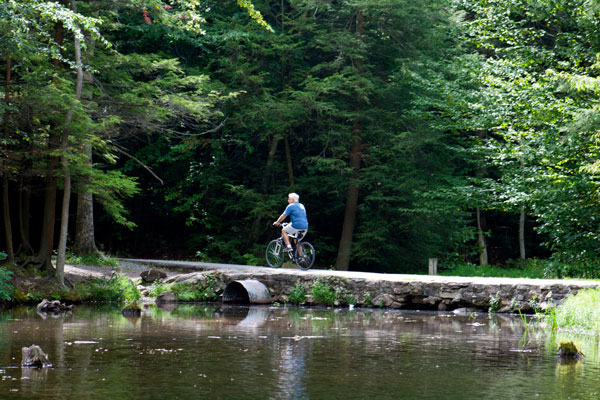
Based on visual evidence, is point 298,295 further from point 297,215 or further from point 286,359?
point 286,359

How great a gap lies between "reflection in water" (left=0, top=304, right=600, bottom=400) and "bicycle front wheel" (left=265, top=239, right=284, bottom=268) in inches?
210

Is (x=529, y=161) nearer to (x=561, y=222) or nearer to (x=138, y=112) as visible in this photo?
(x=561, y=222)

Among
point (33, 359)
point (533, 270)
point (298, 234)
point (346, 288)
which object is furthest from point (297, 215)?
point (533, 270)

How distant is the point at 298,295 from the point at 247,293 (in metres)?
Answer: 1.25

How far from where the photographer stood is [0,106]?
13562 millimetres

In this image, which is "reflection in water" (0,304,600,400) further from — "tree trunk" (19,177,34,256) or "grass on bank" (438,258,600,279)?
"grass on bank" (438,258,600,279)

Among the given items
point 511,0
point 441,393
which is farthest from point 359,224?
point 441,393

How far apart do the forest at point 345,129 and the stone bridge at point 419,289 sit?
4.19 meters

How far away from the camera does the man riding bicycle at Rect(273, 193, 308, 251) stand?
17.4 m

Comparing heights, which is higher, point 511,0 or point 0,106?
point 511,0

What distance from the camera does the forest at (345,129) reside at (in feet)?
63.4

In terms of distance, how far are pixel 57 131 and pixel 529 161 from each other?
12.9 m

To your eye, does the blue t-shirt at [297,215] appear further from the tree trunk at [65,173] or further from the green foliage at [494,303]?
the tree trunk at [65,173]

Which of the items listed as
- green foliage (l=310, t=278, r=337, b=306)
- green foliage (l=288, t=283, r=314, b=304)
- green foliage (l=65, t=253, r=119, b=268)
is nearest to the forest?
green foliage (l=65, t=253, r=119, b=268)
